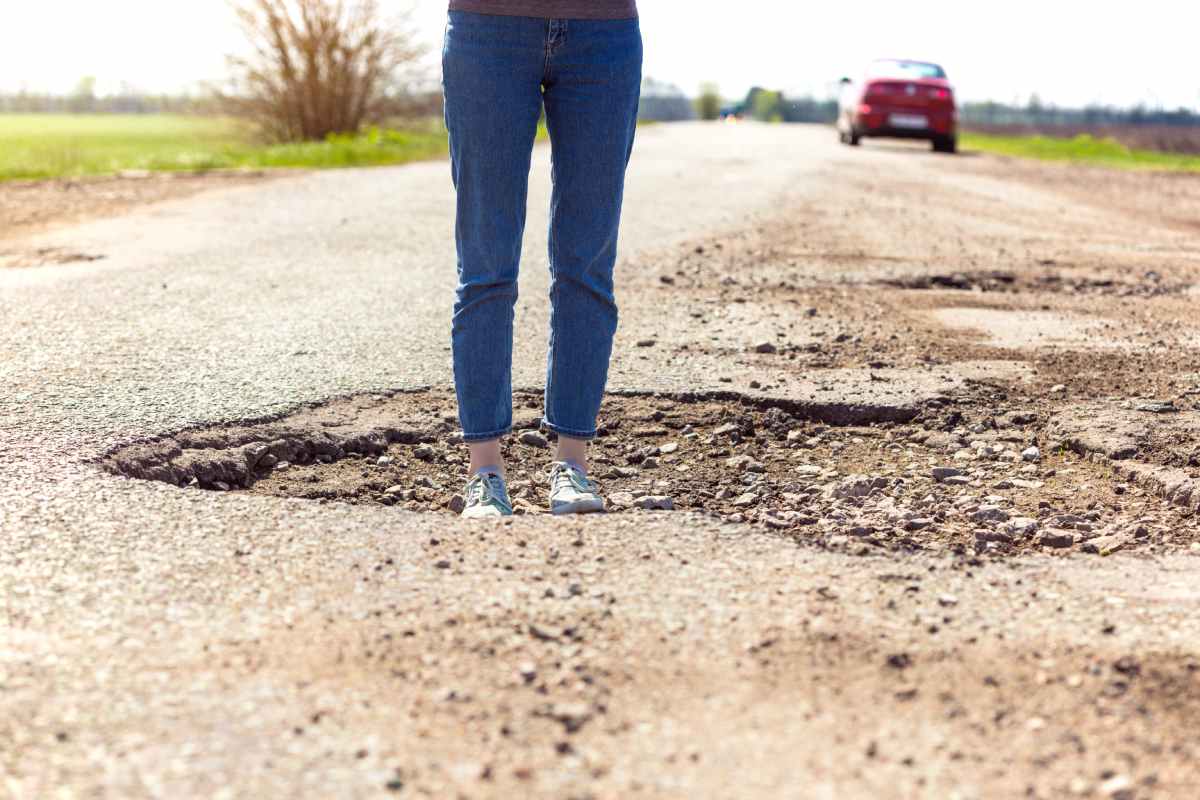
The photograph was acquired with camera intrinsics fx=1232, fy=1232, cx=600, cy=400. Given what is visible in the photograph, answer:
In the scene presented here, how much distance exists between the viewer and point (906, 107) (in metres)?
20.7

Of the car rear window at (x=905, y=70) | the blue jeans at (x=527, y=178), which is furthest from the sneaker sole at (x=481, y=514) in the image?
the car rear window at (x=905, y=70)

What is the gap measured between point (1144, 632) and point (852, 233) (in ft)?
22.0

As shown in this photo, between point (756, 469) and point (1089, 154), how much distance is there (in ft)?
68.1

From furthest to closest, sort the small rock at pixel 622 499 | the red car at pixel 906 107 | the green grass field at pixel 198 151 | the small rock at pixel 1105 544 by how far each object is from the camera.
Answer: the red car at pixel 906 107, the green grass field at pixel 198 151, the small rock at pixel 622 499, the small rock at pixel 1105 544

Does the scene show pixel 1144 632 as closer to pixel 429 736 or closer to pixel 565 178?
pixel 429 736

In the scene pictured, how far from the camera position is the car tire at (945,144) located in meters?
21.2

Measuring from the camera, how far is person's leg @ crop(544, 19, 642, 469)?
2896 millimetres

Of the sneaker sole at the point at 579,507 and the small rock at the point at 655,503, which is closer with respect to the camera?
the sneaker sole at the point at 579,507

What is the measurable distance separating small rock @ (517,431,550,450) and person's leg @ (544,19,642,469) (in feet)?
1.69

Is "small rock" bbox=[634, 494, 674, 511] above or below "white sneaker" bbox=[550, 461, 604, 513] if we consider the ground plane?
below

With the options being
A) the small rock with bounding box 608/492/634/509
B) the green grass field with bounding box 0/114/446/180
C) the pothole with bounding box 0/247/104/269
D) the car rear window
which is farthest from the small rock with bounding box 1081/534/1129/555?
the car rear window

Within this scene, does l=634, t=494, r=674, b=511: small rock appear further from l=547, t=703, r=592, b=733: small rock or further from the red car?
the red car

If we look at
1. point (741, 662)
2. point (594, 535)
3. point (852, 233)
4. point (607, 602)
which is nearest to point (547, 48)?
point (594, 535)

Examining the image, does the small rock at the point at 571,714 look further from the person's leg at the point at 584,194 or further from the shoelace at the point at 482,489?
the person's leg at the point at 584,194
